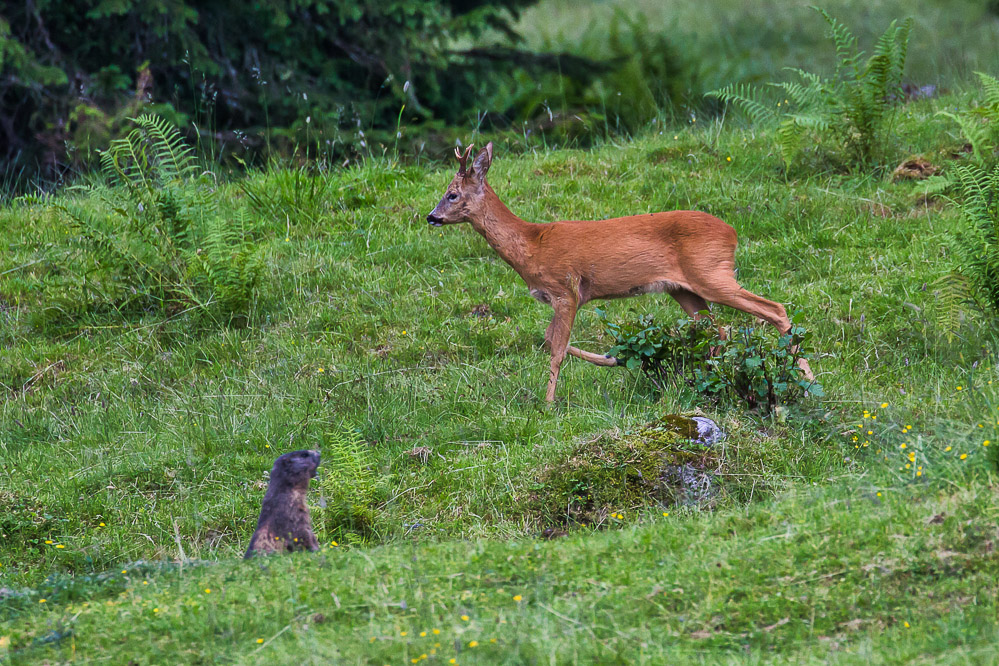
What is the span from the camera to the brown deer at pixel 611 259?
6.81 m

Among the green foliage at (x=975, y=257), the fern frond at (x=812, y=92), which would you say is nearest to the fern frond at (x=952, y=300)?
the green foliage at (x=975, y=257)

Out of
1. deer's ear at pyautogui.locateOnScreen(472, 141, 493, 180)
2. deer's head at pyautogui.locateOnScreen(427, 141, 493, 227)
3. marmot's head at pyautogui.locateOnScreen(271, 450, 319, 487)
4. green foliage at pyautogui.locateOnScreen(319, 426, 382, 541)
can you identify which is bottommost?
green foliage at pyautogui.locateOnScreen(319, 426, 382, 541)

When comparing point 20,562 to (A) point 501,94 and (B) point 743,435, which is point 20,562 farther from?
(A) point 501,94

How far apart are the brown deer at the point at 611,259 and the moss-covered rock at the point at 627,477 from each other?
48.1 inches

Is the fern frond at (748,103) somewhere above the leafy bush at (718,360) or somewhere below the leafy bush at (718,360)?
above

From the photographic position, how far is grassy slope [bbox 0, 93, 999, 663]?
3793 mm

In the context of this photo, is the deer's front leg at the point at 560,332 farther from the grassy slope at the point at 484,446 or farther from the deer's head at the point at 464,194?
the deer's head at the point at 464,194

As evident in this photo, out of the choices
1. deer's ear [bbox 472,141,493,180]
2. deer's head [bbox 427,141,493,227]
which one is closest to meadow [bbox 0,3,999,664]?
deer's head [bbox 427,141,493,227]

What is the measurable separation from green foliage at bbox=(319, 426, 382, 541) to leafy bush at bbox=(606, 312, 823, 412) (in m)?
1.82

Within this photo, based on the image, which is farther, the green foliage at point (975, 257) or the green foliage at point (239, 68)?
the green foliage at point (239, 68)

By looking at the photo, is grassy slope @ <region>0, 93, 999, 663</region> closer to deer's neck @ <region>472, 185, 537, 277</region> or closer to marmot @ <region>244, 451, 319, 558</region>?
marmot @ <region>244, 451, 319, 558</region>

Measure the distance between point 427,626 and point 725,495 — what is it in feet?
6.90

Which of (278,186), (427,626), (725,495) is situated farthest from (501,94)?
(427,626)

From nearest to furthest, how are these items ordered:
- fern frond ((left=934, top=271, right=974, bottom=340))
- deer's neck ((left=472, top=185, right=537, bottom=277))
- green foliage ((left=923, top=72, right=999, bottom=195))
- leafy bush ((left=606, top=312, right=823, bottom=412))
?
leafy bush ((left=606, top=312, right=823, bottom=412))
fern frond ((left=934, top=271, right=974, bottom=340))
deer's neck ((left=472, top=185, right=537, bottom=277))
green foliage ((left=923, top=72, right=999, bottom=195))
